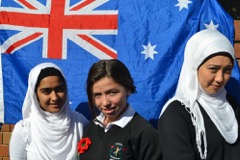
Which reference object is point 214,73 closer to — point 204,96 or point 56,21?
point 204,96

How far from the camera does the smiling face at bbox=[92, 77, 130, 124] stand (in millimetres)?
2518

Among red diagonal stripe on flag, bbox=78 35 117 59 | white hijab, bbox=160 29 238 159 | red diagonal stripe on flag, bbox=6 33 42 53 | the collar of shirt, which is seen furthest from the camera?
red diagonal stripe on flag, bbox=6 33 42 53

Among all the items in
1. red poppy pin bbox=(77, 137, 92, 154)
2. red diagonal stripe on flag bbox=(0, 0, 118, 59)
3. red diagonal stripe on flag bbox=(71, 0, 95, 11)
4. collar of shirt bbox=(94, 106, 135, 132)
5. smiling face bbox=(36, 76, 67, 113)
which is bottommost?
red poppy pin bbox=(77, 137, 92, 154)

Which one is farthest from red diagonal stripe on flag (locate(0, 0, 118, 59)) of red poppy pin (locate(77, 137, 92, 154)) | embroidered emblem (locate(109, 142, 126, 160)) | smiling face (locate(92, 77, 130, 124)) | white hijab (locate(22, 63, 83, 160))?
embroidered emblem (locate(109, 142, 126, 160))

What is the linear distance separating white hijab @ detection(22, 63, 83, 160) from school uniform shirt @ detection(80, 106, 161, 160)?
11.0 inches

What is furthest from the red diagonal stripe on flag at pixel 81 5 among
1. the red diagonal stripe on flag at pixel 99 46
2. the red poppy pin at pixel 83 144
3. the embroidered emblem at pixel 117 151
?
the embroidered emblem at pixel 117 151

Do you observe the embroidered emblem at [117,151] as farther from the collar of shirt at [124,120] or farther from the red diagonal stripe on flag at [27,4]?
the red diagonal stripe on flag at [27,4]

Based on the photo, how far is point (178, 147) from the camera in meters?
2.27

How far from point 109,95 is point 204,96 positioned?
53 cm

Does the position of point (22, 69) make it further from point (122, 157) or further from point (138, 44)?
point (122, 157)

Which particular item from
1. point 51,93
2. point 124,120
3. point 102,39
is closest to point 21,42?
point 102,39

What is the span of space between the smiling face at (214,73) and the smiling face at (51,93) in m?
0.96

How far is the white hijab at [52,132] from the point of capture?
2871mm

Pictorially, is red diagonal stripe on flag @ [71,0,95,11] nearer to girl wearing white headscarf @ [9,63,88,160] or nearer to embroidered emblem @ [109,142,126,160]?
girl wearing white headscarf @ [9,63,88,160]
